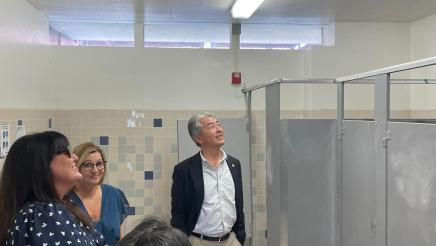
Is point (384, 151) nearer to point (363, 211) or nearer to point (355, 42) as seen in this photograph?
point (363, 211)

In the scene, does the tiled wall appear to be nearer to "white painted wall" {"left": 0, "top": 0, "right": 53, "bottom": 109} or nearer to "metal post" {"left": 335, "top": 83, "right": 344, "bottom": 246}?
"white painted wall" {"left": 0, "top": 0, "right": 53, "bottom": 109}

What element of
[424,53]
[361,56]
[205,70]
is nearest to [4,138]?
[205,70]

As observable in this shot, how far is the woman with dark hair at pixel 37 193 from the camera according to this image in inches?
54.5

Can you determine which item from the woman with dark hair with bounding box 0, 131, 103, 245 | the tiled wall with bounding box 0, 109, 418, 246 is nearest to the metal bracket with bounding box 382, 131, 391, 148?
the woman with dark hair with bounding box 0, 131, 103, 245

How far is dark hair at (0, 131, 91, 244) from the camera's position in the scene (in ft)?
4.71

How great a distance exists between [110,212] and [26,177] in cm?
79

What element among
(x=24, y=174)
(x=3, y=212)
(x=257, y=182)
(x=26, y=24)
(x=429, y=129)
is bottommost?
(x=257, y=182)

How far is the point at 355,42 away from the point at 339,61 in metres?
0.26

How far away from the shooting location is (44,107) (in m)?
3.77

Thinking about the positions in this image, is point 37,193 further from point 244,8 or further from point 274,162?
point 244,8

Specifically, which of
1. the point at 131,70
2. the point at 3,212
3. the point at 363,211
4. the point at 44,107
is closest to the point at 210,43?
the point at 131,70

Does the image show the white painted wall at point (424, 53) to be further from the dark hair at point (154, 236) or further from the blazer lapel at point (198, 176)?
the dark hair at point (154, 236)

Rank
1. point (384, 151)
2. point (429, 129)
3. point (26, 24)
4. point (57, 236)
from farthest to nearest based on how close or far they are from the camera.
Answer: point (26, 24)
point (384, 151)
point (429, 129)
point (57, 236)

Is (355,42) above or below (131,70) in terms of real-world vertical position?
above
